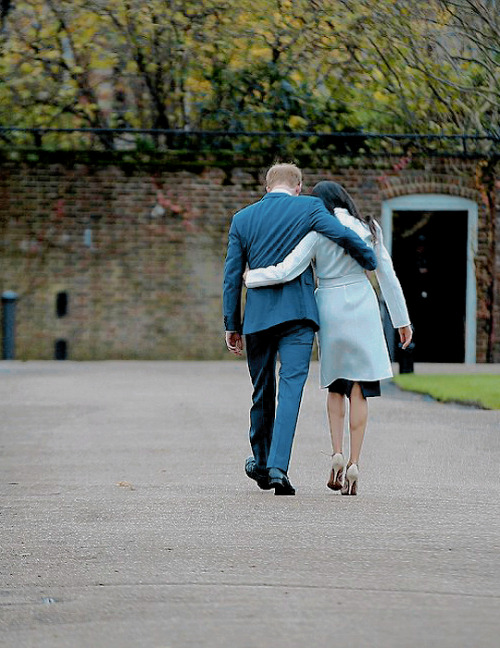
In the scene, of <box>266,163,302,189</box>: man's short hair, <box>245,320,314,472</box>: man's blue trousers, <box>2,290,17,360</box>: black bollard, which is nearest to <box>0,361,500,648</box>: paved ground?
<box>245,320,314,472</box>: man's blue trousers

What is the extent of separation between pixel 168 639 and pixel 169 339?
56.8 feet

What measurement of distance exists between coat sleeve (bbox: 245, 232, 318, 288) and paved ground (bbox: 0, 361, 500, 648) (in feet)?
3.70

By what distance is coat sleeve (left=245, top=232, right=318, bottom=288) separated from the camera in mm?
7582

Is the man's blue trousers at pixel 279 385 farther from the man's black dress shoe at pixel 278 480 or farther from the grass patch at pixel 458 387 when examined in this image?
the grass patch at pixel 458 387

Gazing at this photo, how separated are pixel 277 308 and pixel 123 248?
14.2 meters

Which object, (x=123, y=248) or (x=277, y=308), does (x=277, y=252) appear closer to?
(x=277, y=308)

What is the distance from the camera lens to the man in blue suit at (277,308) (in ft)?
25.0

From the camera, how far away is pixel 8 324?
828 inches

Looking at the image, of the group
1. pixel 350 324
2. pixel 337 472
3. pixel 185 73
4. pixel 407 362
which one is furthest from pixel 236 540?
pixel 185 73

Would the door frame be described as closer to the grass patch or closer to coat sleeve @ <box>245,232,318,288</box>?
the grass patch

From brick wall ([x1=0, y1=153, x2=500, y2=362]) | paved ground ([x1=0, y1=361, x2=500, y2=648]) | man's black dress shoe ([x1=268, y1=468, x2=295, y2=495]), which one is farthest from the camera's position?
brick wall ([x1=0, y1=153, x2=500, y2=362])

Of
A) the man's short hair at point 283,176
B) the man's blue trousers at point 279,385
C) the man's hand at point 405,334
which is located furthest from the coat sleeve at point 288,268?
the man's hand at point 405,334

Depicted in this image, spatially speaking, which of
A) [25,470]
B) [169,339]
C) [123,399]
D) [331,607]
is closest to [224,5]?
[169,339]

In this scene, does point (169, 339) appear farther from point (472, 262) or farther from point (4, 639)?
point (4, 639)
